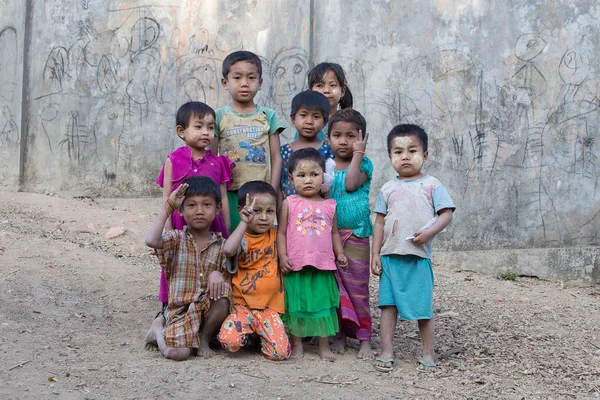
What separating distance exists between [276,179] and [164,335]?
108cm

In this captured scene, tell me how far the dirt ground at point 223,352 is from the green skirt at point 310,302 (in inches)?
6.9

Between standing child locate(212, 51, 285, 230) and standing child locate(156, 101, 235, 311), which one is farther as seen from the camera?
standing child locate(212, 51, 285, 230)

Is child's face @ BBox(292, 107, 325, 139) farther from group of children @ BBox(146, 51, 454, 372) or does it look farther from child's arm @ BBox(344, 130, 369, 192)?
child's arm @ BBox(344, 130, 369, 192)

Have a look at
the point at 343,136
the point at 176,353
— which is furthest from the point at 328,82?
the point at 176,353

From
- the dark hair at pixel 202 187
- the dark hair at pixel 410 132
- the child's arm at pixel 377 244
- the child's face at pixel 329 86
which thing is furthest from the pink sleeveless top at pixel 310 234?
the child's face at pixel 329 86

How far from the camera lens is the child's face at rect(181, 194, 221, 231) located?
11.7 ft

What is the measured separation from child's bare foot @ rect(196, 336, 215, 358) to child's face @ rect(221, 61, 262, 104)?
1361 mm

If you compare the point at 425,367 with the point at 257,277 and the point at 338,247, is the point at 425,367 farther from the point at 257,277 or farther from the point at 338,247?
the point at 257,277

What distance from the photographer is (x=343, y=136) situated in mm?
3826

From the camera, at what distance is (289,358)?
365 cm

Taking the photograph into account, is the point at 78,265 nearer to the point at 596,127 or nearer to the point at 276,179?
the point at 276,179

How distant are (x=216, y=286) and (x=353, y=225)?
2.75ft

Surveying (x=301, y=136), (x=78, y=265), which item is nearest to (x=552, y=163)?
(x=301, y=136)

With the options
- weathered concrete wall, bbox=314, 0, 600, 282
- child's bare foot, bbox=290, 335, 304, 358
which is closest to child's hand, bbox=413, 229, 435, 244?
child's bare foot, bbox=290, 335, 304, 358
